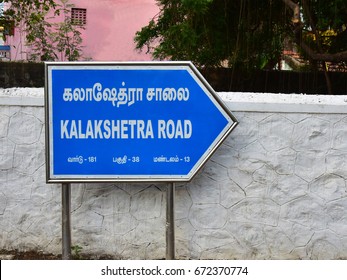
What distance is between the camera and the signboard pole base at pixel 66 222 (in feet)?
13.6

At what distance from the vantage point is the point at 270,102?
4445 millimetres

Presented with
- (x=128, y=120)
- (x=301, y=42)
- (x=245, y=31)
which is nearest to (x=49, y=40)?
(x=245, y=31)

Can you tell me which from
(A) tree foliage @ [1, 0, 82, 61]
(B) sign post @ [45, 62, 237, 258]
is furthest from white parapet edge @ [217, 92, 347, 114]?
(A) tree foliage @ [1, 0, 82, 61]

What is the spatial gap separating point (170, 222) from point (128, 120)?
84 centimetres

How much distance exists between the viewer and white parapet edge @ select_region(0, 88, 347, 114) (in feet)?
14.5

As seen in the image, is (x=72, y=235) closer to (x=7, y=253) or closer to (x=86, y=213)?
(x=86, y=213)

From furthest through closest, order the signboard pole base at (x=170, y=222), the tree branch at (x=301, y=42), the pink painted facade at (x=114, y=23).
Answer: the pink painted facade at (x=114, y=23), the tree branch at (x=301, y=42), the signboard pole base at (x=170, y=222)

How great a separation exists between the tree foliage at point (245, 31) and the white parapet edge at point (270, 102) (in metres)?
2.68

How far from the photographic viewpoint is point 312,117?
4441mm

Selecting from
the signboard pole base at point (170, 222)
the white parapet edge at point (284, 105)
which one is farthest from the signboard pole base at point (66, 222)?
the white parapet edge at point (284, 105)

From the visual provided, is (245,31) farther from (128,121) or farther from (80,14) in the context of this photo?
(80,14)

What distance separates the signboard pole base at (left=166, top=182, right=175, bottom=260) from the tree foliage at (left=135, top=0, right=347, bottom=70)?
3245 millimetres

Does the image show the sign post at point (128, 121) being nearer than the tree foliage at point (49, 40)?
Yes

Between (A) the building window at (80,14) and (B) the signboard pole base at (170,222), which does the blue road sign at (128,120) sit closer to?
(B) the signboard pole base at (170,222)
